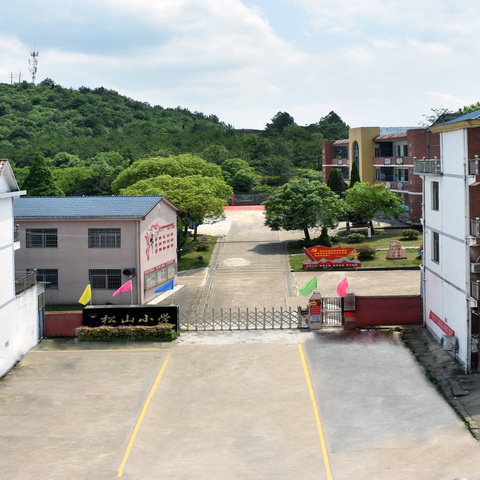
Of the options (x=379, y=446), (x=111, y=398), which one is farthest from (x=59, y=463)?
(x=379, y=446)

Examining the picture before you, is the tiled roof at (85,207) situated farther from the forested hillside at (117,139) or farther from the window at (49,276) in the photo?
the forested hillside at (117,139)

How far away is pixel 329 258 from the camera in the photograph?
47469 millimetres

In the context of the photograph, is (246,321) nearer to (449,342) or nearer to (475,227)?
(449,342)

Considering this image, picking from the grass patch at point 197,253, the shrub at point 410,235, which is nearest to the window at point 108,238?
the grass patch at point 197,253

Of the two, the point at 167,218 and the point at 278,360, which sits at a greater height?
the point at 167,218

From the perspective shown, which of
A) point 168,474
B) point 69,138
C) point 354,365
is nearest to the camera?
point 168,474

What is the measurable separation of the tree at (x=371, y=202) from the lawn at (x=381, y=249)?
2198 millimetres

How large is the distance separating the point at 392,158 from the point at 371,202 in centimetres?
1435

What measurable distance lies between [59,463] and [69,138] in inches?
4358

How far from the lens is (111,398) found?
25062 mm

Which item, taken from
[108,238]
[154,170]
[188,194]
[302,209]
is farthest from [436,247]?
[154,170]

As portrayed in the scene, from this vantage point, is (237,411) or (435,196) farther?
(435,196)

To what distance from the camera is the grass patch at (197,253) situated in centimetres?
5072

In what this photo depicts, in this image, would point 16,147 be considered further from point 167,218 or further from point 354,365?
point 354,365
